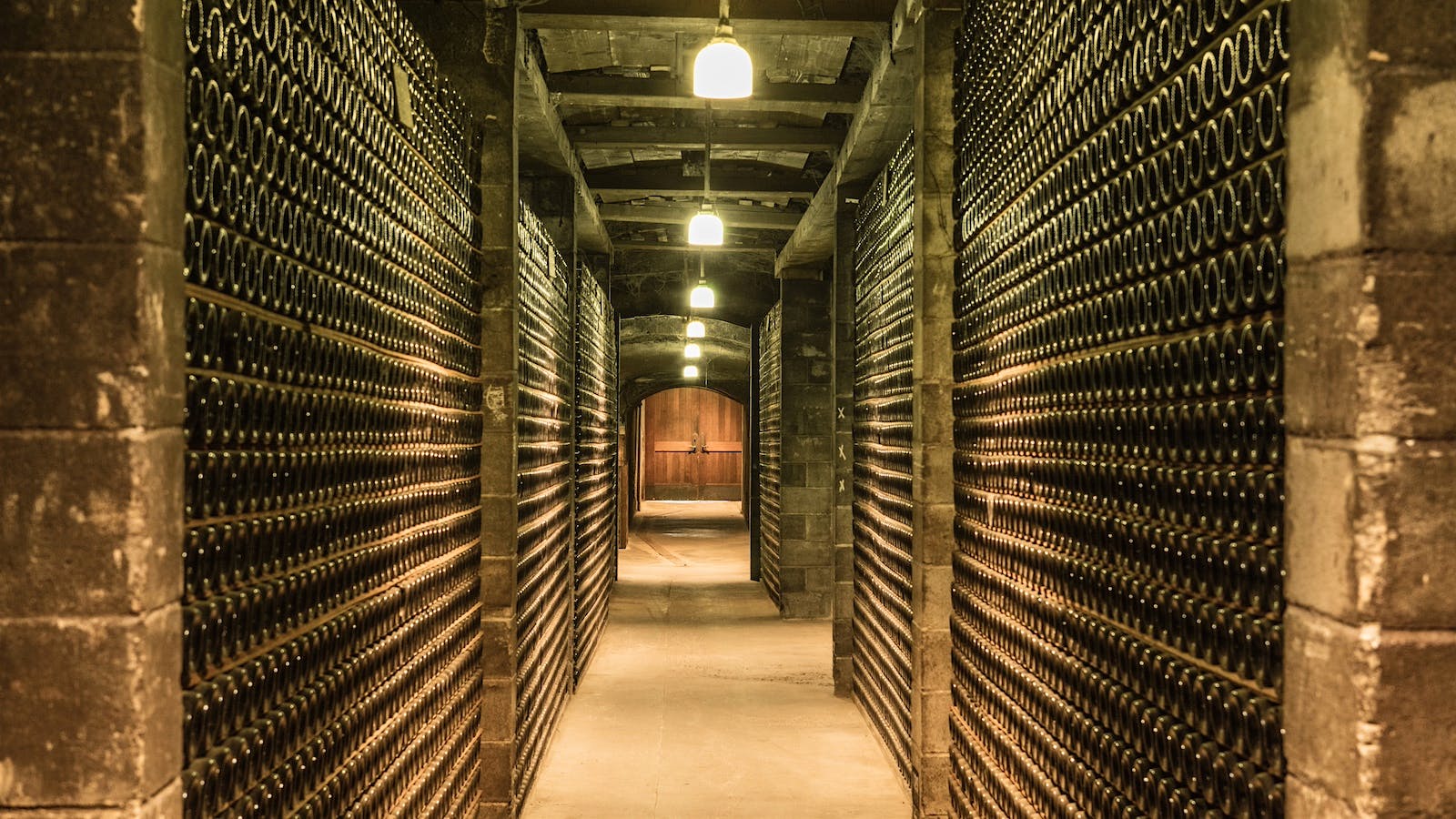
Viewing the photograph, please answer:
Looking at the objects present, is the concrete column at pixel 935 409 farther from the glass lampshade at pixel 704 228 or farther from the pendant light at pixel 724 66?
the glass lampshade at pixel 704 228

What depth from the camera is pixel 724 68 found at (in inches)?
191

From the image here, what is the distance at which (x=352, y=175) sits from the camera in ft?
10.9

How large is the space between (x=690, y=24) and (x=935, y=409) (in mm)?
2641

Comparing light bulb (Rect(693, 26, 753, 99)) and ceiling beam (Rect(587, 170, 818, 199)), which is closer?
light bulb (Rect(693, 26, 753, 99))

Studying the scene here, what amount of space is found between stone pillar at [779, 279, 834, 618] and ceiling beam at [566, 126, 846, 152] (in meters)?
3.29

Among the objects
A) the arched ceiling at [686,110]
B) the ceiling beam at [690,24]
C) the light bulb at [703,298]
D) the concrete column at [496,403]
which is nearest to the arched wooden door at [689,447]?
the arched ceiling at [686,110]

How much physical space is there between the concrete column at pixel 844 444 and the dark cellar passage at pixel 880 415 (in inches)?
71.0

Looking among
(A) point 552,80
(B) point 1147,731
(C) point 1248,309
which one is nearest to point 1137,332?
(C) point 1248,309

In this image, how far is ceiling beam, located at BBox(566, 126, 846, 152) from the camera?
9.07 meters

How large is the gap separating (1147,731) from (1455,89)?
5.13 feet

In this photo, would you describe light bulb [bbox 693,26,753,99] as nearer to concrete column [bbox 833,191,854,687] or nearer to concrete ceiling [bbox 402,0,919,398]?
concrete ceiling [bbox 402,0,919,398]

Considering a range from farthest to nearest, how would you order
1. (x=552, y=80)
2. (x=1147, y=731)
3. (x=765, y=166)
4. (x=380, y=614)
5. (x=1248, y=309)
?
(x=765, y=166) → (x=552, y=80) → (x=380, y=614) → (x=1147, y=731) → (x=1248, y=309)

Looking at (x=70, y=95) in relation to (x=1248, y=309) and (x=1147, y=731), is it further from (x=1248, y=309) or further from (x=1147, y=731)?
(x=1147, y=731)

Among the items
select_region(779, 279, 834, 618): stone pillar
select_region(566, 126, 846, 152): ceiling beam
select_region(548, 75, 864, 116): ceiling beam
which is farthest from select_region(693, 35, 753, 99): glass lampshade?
select_region(779, 279, 834, 618): stone pillar
